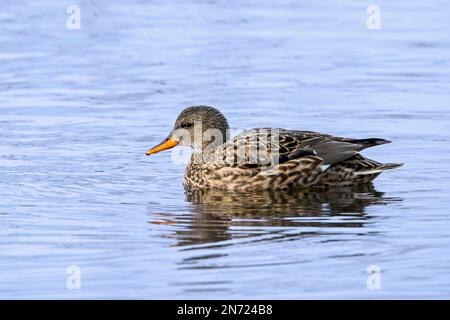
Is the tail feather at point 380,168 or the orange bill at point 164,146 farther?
the orange bill at point 164,146

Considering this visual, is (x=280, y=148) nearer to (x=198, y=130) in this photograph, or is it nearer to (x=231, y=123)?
(x=198, y=130)

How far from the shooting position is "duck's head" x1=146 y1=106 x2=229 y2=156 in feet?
43.2

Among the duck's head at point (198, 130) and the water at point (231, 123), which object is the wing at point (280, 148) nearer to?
the water at point (231, 123)

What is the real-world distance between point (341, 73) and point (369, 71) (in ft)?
1.37

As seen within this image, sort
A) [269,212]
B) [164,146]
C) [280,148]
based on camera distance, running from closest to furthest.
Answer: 1. [269,212]
2. [280,148]
3. [164,146]

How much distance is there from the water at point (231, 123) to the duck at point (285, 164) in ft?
0.63

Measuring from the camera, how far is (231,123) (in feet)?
49.1

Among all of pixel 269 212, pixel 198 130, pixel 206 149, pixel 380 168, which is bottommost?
pixel 269 212

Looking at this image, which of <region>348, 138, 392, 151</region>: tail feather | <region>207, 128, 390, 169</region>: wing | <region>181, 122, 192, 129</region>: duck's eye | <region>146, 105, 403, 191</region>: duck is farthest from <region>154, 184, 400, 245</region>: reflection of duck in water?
<region>181, 122, 192, 129</region>: duck's eye

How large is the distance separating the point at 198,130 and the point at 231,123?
184 centimetres

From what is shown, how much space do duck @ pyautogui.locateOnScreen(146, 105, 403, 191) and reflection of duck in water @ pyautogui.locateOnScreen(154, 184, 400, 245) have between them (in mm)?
110

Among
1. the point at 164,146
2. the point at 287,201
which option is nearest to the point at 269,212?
the point at 287,201

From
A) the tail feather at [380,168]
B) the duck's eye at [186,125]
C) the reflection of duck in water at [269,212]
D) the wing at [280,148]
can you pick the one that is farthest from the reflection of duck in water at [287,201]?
the duck's eye at [186,125]

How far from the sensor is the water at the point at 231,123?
366 inches
